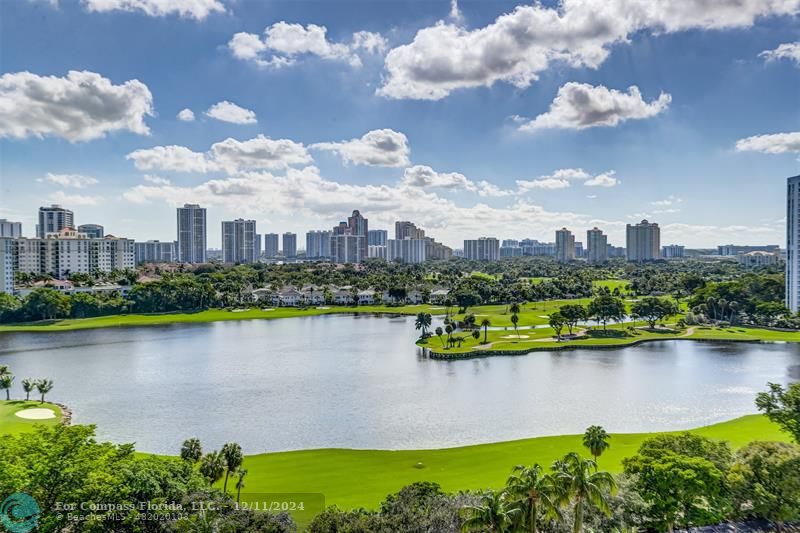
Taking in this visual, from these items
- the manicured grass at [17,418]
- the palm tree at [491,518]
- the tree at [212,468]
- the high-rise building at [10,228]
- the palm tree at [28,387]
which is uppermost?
the high-rise building at [10,228]

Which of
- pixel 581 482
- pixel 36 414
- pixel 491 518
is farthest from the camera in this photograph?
pixel 36 414

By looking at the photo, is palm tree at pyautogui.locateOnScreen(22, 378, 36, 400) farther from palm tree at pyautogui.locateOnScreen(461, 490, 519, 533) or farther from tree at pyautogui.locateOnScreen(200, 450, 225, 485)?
palm tree at pyautogui.locateOnScreen(461, 490, 519, 533)

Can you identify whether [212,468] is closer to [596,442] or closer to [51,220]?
[596,442]

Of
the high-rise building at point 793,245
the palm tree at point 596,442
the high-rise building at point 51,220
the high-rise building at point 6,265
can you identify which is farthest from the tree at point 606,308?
the high-rise building at point 51,220

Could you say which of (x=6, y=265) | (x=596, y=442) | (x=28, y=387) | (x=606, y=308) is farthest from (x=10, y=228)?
(x=596, y=442)

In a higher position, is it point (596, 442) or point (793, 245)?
point (793, 245)

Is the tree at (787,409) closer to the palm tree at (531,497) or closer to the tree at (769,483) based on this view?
the tree at (769,483)

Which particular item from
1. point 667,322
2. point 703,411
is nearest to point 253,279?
point 667,322
